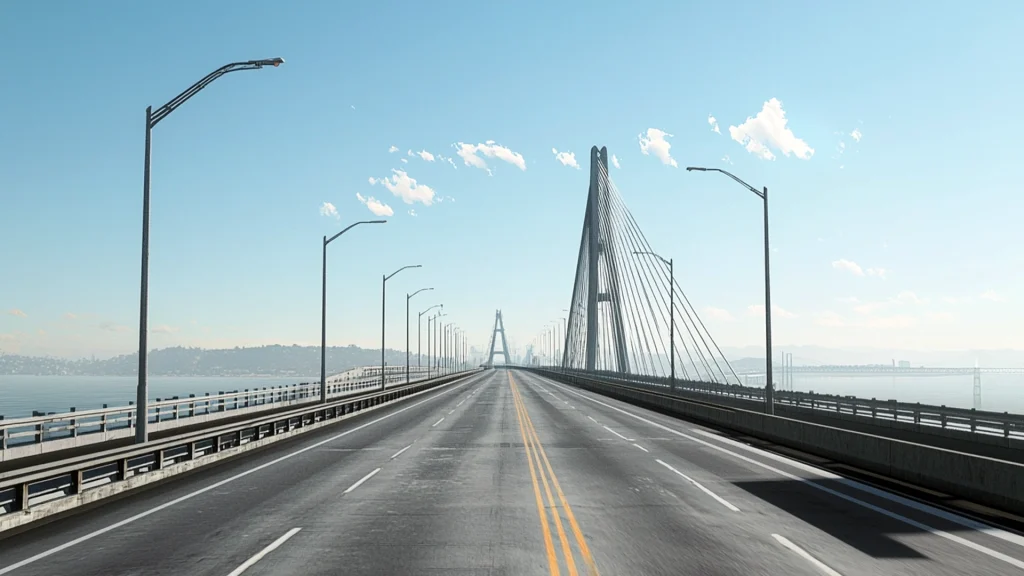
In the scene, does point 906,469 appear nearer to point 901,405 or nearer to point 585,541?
point 585,541

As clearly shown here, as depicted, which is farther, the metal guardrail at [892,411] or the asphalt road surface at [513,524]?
the metal guardrail at [892,411]

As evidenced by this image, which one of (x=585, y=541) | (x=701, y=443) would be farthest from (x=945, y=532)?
(x=701, y=443)

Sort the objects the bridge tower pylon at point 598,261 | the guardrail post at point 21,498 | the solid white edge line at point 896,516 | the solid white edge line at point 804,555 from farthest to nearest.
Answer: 1. the bridge tower pylon at point 598,261
2. the guardrail post at point 21,498
3. the solid white edge line at point 896,516
4. the solid white edge line at point 804,555

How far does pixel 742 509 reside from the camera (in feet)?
43.9

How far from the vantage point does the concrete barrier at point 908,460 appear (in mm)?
13430

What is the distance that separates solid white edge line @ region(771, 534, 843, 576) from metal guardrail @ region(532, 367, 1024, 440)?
56.5 feet

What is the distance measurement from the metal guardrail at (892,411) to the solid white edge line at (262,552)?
72.5ft

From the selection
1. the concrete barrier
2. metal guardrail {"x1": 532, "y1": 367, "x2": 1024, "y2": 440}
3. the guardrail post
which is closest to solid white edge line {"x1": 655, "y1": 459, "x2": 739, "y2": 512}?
the concrete barrier

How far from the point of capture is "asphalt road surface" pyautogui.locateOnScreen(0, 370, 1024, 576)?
9.63 metres

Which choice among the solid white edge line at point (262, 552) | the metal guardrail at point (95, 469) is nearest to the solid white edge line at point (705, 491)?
the solid white edge line at point (262, 552)

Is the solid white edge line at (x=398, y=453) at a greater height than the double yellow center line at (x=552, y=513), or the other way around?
the double yellow center line at (x=552, y=513)

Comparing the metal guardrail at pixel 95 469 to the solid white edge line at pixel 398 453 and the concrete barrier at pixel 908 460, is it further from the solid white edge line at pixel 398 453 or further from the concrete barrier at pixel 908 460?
the concrete barrier at pixel 908 460

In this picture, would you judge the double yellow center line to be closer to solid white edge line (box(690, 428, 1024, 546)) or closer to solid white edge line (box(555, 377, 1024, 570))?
solid white edge line (box(555, 377, 1024, 570))

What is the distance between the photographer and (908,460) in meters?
16.8
